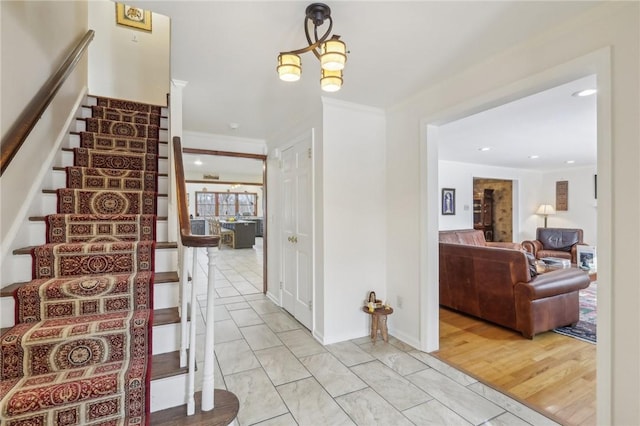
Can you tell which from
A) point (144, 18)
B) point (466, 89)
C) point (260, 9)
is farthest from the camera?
point (144, 18)

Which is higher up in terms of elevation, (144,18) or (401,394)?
(144,18)

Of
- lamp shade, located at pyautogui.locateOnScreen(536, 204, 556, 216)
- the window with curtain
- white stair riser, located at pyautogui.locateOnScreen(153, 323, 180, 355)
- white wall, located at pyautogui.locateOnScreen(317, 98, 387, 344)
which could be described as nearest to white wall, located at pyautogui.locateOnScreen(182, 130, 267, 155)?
white wall, located at pyautogui.locateOnScreen(317, 98, 387, 344)

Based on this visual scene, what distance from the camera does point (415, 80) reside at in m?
2.49

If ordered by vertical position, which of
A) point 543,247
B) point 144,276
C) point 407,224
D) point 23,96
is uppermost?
point 23,96

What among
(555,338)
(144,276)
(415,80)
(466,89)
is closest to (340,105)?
(415,80)

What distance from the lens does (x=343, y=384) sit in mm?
2201

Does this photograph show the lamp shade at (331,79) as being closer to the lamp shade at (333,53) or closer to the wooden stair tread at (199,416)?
the lamp shade at (333,53)

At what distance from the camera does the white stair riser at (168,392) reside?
1.49 m

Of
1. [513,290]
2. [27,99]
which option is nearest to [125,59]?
[27,99]

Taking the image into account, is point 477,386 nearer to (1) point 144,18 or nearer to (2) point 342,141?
(2) point 342,141

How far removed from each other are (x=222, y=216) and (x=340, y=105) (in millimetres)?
12458

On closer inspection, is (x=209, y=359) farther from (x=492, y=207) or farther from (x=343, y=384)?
(x=492, y=207)

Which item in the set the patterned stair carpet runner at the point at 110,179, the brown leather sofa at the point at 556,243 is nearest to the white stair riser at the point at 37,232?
the patterned stair carpet runner at the point at 110,179

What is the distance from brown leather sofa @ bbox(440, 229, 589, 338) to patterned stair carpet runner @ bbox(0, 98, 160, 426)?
326 centimetres
